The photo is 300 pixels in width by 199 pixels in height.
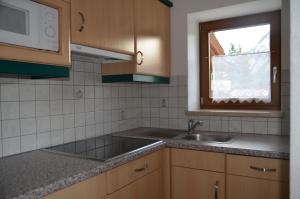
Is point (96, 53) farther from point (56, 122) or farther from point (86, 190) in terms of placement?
point (86, 190)

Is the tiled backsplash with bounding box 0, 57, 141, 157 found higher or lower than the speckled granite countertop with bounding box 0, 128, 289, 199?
higher

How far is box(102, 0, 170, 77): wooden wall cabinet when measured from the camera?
1947 millimetres

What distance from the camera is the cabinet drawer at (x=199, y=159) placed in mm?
1707

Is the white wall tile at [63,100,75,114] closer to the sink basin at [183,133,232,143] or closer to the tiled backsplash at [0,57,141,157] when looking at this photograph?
the tiled backsplash at [0,57,141,157]

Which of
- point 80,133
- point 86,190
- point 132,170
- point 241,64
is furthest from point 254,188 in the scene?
point 80,133

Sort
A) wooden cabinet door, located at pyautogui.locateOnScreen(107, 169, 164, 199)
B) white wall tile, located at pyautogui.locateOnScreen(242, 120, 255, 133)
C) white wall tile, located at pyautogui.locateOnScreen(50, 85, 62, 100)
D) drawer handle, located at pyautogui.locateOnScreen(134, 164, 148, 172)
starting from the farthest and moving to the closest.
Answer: white wall tile, located at pyautogui.locateOnScreen(242, 120, 255, 133) < white wall tile, located at pyautogui.locateOnScreen(50, 85, 62, 100) < drawer handle, located at pyautogui.locateOnScreen(134, 164, 148, 172) < wooden cabinet door, located at pyautogui.locateOnScreen(107, 169, 164, 199)

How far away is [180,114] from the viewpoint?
2.44m

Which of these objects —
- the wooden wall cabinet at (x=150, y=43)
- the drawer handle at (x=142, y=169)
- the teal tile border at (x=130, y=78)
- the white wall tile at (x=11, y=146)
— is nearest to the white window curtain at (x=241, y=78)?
the wooden wall cabinet at (x=150, y=43)

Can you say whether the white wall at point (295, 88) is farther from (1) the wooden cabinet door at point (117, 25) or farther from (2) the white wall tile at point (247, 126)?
(1) the wooden cabinet door at point (117, 25)

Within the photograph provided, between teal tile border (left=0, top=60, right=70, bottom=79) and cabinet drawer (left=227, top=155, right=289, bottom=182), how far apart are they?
47.9 inches

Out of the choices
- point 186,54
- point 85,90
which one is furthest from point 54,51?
point 186,54

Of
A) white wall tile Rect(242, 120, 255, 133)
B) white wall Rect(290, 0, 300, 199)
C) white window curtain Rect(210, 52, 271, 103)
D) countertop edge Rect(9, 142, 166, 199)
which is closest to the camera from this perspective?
countertop edge Rect(9, 142, 166, 199)

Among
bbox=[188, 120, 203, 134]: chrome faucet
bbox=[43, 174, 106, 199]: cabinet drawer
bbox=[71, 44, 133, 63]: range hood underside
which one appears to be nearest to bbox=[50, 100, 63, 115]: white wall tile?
bbox=[71, 44, 133, 63]: range hood underside

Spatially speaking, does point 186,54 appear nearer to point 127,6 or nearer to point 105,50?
point 127,6
